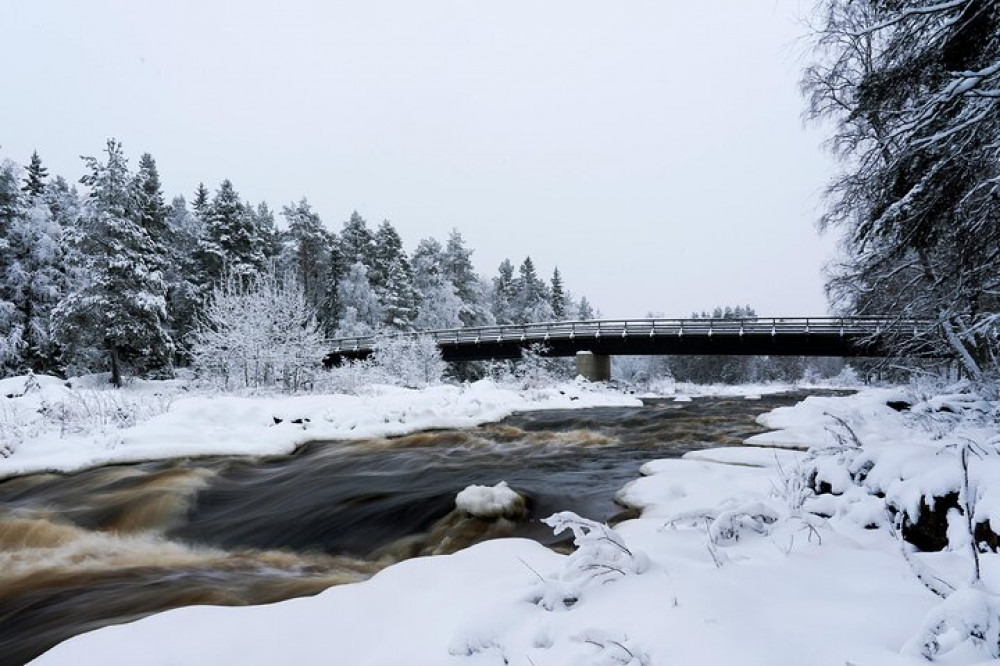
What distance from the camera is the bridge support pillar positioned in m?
32.6

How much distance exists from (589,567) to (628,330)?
30936 mm

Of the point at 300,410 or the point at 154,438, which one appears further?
the point at 300,410

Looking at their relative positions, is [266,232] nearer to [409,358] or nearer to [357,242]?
[357,242]

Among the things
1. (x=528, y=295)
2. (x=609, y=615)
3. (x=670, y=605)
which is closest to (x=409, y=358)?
(x=609, y=615)

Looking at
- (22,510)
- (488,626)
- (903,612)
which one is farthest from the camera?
(22,510)

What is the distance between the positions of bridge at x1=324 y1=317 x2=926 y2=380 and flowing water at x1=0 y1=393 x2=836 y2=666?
72.6 feet

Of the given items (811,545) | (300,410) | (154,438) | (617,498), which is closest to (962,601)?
(811,545)

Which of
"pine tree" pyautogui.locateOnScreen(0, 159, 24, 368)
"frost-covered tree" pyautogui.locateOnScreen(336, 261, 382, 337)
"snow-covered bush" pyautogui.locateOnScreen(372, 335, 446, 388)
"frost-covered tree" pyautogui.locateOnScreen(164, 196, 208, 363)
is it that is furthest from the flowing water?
"frost-covered tree" pyautogui.locateOnScreen(336, 261, 382, 337)

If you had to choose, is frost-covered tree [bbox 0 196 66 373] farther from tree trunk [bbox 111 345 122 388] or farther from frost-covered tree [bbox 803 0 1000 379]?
frost-covered tree [bbox 803 0 1000 379]

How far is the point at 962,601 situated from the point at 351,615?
114 inches

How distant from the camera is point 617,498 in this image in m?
6.13

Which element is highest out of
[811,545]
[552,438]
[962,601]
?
[962,601]

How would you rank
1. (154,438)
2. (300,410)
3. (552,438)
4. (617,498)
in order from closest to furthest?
(617,498) < (154,438) < (552,438) < (300,410)

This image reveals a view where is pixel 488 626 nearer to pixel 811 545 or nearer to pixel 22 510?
pixel 811 545
